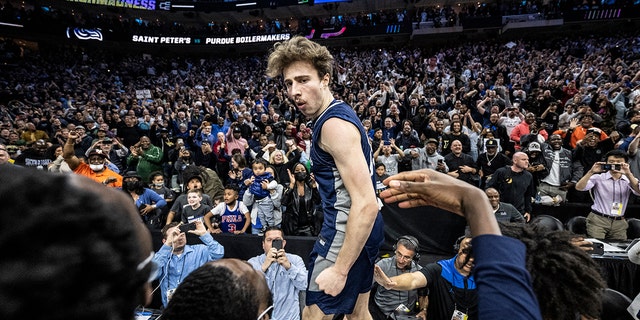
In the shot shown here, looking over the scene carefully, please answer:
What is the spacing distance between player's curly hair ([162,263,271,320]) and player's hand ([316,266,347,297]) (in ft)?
1.64

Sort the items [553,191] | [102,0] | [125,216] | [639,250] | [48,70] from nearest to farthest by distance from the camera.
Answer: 1. [125,216]
2. [639,250]
3. [553,191]
4. [48,70]
5. [102,0]

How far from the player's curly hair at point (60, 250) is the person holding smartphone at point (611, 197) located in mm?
5781

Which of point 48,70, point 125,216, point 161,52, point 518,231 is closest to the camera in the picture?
point 125,216

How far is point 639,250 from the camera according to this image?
9.51ft

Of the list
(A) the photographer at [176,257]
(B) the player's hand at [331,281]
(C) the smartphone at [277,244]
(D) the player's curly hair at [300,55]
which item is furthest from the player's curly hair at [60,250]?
(A) the photographer at [176,257]

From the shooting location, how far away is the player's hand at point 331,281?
61.7 inches

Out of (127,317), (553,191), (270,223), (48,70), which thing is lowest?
(270,223)

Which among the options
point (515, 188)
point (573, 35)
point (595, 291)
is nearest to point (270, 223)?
point (515, 188)

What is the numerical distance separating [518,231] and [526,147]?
6.37m

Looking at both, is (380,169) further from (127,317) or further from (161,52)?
(161,52)

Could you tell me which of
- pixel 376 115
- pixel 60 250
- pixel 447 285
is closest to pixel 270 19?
pixel 376 115

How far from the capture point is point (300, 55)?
1.88m

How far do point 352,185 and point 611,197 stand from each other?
17.2ft

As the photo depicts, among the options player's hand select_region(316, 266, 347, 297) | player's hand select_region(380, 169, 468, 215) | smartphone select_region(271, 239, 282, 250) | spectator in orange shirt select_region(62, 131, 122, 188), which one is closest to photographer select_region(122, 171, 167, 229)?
spectator in orange shirt select_region(62, 131, 122, 188)
